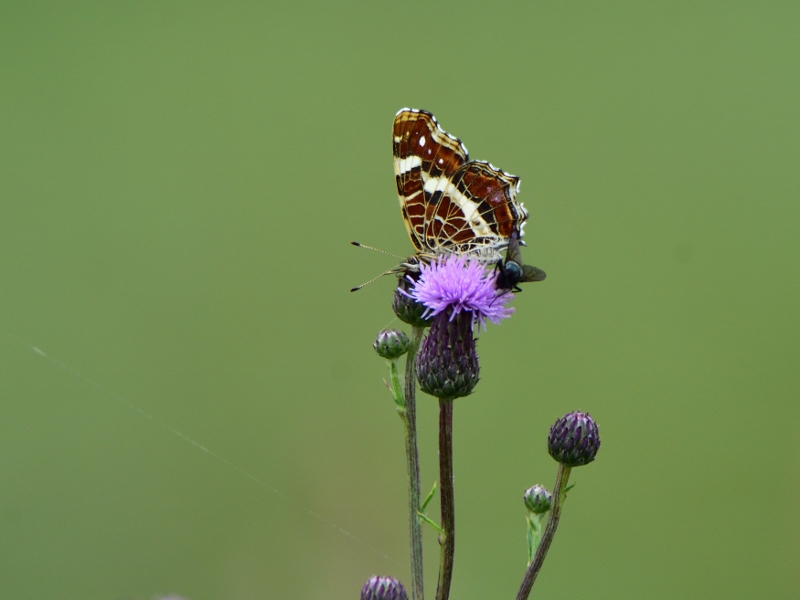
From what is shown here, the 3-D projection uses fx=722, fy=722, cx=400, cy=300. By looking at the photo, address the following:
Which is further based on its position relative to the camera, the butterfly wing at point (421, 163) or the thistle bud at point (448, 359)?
the butterfly wing at point (421, 163)

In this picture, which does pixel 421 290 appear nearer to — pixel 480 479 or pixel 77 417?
pixel 480 479

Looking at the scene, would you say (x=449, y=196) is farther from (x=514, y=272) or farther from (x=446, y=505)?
(x=446, y=505)

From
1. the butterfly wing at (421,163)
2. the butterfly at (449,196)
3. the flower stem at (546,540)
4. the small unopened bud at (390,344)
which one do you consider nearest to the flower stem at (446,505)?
the flower stem at (546,540)

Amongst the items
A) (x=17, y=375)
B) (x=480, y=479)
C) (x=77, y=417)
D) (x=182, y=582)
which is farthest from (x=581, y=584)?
(x=17, y=375)

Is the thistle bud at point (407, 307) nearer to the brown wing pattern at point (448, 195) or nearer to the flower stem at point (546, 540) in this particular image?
the brown wing pattern at point (448, 195)

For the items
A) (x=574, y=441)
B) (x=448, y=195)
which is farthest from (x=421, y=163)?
(x=574, y=441)
